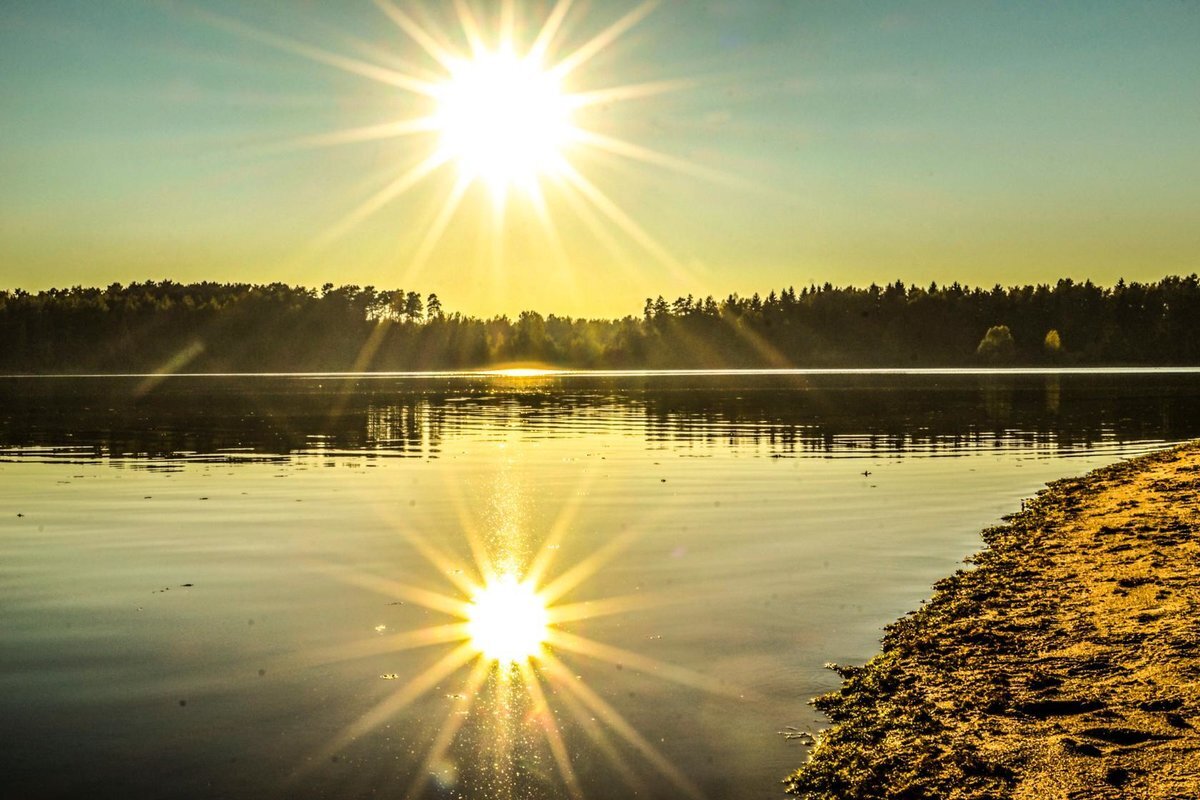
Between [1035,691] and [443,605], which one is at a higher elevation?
[1035,691]

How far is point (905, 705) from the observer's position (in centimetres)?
1176

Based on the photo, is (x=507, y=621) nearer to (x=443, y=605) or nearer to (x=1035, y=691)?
(x=443, y=605)

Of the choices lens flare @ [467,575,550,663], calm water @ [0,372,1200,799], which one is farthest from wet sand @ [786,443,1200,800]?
lens flare @ [467,575,550,663]

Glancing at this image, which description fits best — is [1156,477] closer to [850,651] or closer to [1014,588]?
[1014,588]

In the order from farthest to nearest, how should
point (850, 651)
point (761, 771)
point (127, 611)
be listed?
point (127, 611) < point (850, 651) < point (761, 771)

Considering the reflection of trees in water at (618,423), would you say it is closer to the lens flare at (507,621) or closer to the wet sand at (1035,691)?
the lens flare at (507,621)

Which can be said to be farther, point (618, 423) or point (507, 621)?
point (618, 423)

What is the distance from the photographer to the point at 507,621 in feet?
54.1

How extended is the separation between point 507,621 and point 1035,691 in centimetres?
786

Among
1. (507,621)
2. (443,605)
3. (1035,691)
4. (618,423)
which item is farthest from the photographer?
(618,423)

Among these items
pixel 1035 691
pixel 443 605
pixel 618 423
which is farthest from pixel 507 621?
pixel 618 423

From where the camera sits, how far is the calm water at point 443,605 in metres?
10.9

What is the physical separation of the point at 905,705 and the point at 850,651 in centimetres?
271

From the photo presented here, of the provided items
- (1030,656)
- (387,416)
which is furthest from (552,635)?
(387,416)
